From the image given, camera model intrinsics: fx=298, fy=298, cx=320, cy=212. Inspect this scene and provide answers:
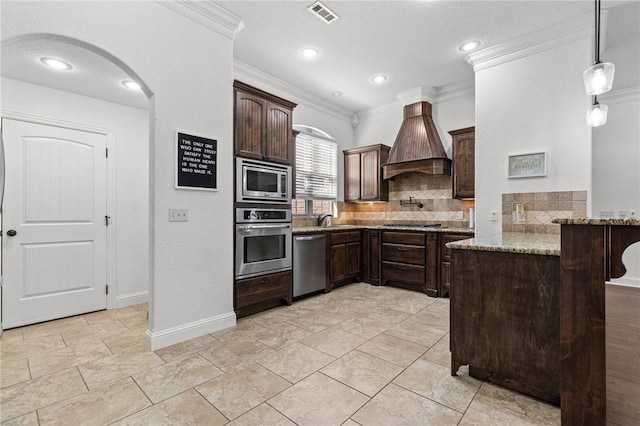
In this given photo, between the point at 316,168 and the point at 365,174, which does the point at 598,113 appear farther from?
the point at 316,168

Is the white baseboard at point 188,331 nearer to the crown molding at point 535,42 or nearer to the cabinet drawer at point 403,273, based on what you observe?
the cabinet drawer at point 403,273

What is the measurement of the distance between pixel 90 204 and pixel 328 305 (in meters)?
3.12

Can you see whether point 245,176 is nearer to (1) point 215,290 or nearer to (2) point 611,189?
(1) point 215,290

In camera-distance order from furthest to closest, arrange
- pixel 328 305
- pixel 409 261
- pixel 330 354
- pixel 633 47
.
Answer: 1. pixel 409 261
2. pixel 328 305
3. pixel 633 47
4. pixel 330 354

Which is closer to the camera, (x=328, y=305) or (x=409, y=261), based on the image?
(x=328, y=305)

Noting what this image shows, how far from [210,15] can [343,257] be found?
334 centimetres

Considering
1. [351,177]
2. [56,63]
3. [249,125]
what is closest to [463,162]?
[351,177]

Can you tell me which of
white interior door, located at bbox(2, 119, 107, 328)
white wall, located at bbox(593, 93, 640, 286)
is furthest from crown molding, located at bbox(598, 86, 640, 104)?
white interior door, located at bbox(2, 119, 107, 328)

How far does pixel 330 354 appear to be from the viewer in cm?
239

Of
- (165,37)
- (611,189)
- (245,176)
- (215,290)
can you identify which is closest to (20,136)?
(165,37)

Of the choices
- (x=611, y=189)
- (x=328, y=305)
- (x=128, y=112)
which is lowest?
(x=328, y=305)

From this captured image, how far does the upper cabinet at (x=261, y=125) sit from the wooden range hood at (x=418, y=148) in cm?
193

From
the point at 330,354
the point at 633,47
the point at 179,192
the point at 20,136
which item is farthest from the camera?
the point at 633,47

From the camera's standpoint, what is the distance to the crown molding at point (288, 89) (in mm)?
3901
